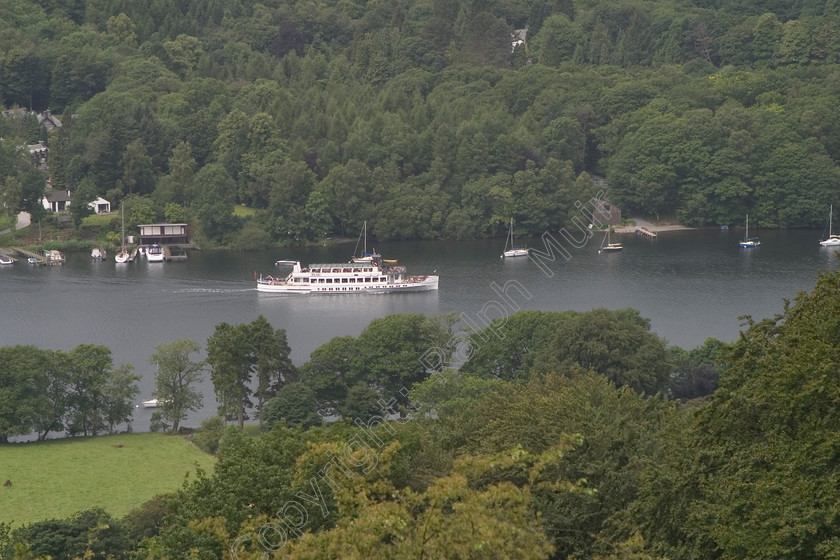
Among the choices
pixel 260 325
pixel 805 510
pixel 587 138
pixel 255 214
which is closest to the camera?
pixel 805 510

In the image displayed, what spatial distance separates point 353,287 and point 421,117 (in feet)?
47.6

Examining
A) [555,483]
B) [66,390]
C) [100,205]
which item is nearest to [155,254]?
Answer: [100,205]

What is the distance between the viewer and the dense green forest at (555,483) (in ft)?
35.3

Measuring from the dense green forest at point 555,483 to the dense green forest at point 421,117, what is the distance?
31.0m

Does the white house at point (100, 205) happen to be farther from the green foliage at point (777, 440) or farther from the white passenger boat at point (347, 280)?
the green foliage at point (777, 440)

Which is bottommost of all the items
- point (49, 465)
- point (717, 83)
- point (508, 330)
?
point (49, 465)

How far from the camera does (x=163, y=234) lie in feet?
163

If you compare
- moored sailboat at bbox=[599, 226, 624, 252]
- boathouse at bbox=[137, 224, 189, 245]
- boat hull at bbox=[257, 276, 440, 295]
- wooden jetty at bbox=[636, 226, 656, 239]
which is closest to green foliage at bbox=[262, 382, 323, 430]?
boat hull at bbox=[257, 276, 440, 295]

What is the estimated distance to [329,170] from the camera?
53.1 meters

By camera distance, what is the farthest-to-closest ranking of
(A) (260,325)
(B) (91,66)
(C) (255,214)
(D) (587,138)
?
1. (B) (91,66)
2. (D) (587,138)
3. (C) (255,214)
4. (A) (260,325)

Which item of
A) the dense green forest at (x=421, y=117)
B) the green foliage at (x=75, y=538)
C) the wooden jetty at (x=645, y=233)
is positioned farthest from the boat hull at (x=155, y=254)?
the green foliage at (x=75, y=538)

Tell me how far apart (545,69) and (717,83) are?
7.44 metres

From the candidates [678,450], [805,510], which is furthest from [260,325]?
[805,510]

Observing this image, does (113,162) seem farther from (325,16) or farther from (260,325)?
(260,325)
